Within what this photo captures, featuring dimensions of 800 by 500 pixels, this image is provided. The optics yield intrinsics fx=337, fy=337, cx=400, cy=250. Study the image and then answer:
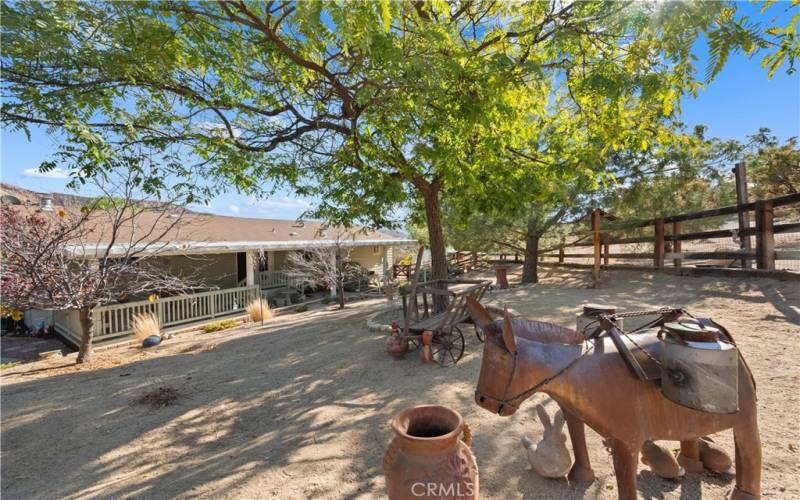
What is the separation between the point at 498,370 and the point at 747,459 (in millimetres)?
1648

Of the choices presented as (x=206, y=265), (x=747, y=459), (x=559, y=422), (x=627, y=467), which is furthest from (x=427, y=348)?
(x=206, y=265)

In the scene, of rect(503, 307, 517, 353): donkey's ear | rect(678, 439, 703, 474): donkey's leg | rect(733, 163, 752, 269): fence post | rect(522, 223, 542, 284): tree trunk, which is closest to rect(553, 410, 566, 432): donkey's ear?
rect(678, 439, 703, 474): donkey's leg

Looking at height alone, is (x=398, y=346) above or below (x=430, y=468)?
below

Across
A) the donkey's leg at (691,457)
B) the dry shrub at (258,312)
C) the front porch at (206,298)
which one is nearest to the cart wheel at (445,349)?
the donkey's leg at (691,457)

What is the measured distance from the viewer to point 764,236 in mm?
6984

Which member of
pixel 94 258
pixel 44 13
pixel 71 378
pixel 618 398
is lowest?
pixel 71 378

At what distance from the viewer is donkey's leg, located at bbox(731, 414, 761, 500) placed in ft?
6.39

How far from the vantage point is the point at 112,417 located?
4.08m

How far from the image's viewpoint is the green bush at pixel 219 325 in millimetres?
10461

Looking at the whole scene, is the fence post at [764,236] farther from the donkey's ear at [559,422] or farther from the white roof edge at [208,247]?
the white roof edge at [208,247]

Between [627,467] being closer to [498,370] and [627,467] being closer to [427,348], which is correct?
[498,370]

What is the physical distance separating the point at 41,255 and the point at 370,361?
614 cm

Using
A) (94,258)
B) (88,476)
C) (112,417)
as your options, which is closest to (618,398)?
(88,476)

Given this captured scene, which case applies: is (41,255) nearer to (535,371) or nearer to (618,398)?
(535,371)
